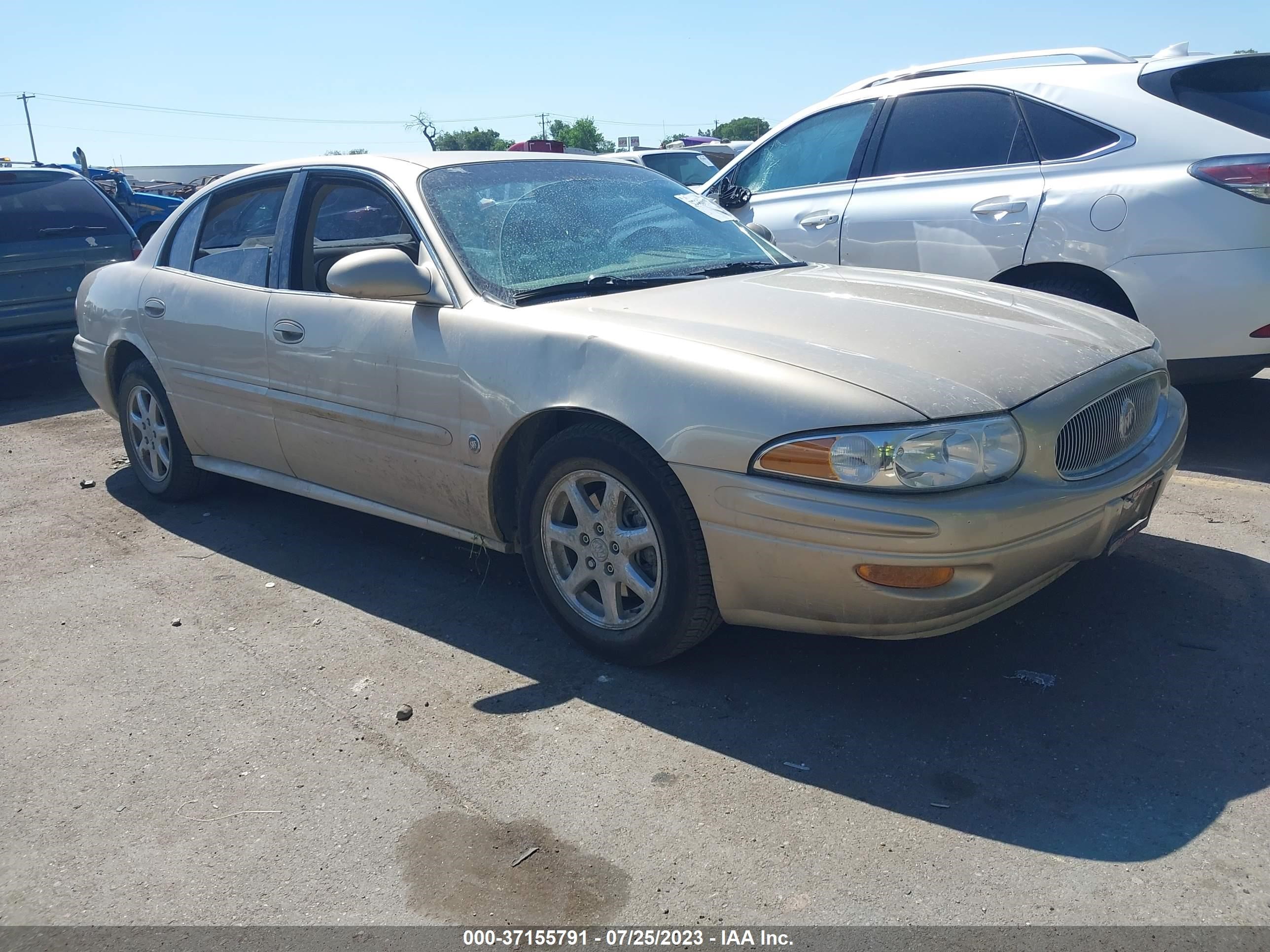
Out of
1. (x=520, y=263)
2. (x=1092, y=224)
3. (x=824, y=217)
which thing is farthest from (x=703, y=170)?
(x=520, y=263)

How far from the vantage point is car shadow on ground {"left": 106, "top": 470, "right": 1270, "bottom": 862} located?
8.59ft

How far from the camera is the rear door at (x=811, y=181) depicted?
5.95m

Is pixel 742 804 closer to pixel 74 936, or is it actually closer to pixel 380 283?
pixel 74 936

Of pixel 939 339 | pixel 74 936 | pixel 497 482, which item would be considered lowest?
pixel 74 936

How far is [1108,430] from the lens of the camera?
3.21 meters

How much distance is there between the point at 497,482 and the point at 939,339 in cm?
147

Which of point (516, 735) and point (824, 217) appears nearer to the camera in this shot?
point (516, 735)

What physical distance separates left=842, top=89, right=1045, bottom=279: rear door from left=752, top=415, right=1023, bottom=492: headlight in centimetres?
275

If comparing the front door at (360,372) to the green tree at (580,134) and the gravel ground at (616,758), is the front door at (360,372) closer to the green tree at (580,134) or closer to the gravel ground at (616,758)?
the gravel ground at (616,758)

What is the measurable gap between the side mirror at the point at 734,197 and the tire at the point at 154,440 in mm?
3202

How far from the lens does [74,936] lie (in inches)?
93.0

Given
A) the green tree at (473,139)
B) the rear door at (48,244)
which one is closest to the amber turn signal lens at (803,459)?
the rear door at (48,244)

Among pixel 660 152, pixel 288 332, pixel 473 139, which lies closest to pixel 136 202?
pixel 660 152

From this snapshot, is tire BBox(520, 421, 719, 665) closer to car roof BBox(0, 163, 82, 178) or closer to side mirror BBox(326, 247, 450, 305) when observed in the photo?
side mirror BBox(326, 247, 450, 305)
